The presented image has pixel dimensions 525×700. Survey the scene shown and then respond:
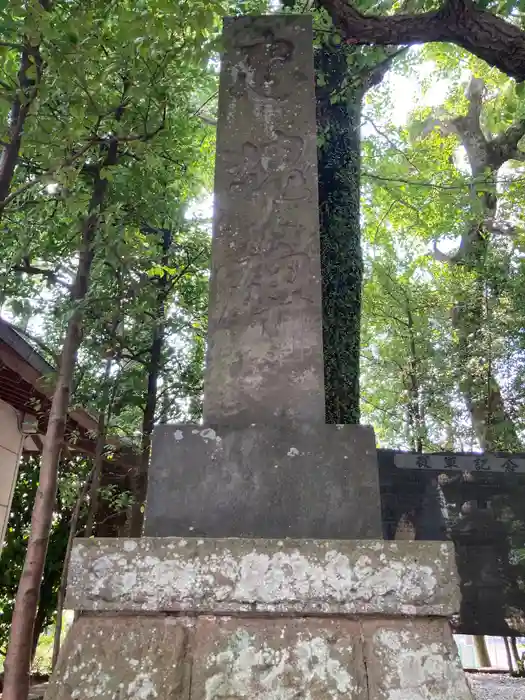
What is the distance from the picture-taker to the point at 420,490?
6.45m

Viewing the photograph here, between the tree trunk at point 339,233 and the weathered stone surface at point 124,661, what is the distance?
11.0ft

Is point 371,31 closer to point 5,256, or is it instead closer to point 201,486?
point 201,486

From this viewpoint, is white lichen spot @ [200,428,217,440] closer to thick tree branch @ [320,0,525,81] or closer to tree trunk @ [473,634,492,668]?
thick tree branch @ [320,0,525,81]

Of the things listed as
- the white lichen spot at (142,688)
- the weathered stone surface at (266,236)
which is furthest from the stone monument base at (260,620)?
the weathered stone surface at (266,236)

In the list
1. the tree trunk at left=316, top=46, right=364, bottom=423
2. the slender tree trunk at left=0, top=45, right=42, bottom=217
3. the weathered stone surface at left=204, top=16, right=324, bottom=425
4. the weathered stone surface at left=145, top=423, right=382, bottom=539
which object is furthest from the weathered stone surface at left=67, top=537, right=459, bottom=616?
the tree trunk at left=316, top=46, right=364, bottom=423

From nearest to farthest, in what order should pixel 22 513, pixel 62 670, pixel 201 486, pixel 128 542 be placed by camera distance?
1. pixel 62 670
2. pixel 128 542
3. pixel 201 486
4. pixel 22 513

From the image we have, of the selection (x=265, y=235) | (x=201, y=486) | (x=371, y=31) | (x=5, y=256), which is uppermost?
(x=371, y=31)

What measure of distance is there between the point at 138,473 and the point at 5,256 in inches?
110

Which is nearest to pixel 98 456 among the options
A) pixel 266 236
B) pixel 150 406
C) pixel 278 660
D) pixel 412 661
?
pixel 150 406

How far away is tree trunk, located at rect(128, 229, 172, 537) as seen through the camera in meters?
6.19

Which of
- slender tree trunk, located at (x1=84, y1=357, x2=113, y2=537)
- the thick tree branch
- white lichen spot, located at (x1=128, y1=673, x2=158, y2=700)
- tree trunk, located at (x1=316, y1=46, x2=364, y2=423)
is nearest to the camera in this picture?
white lichen spot, located at (x1=128, y1=673, x2=158, y2=700)

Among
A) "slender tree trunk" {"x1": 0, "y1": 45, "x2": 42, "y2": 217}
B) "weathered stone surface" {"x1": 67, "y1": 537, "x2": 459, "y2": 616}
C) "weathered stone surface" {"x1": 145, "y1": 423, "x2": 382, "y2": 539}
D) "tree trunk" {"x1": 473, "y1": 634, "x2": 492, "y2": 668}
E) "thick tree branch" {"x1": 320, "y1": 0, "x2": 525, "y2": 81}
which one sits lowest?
"tree trunk" {"x1": 473, "y1": 634, "x2": 492, "y2": 668}

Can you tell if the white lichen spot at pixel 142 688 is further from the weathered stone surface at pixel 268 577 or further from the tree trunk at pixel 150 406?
the tree trunk at pixel 150 406

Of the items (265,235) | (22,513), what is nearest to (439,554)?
(265,235)
